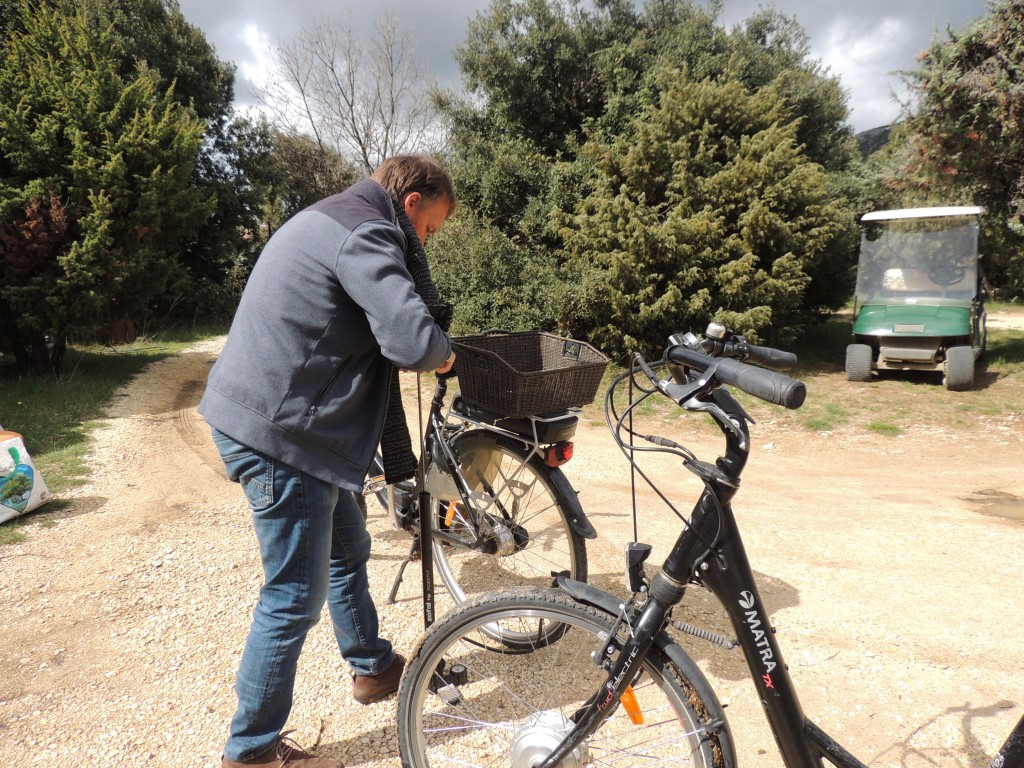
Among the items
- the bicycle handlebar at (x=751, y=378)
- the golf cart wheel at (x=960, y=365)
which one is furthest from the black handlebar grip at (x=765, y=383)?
the golf cart wheel at (x=960, y=365)

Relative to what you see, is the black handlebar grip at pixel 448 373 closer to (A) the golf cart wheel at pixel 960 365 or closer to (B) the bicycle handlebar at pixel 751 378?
(B) the bicycle handlebar at pixel 751 378

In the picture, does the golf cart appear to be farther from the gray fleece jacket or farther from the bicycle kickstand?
→ the gray fleece jacket

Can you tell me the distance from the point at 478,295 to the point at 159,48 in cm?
1253

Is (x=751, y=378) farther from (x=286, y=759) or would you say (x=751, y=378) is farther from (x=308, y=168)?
(x=308, y=168)

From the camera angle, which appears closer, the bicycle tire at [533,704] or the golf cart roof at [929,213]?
the bicycle tire at [533,704]

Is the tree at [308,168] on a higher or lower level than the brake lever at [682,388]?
higher

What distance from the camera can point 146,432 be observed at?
7102mm

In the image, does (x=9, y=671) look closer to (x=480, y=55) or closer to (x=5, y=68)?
(x=5, y=68)

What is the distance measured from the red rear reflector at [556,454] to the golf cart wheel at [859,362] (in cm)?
886

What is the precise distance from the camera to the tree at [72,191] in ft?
26.4

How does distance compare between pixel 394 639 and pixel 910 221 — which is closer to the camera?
pixel 394 639

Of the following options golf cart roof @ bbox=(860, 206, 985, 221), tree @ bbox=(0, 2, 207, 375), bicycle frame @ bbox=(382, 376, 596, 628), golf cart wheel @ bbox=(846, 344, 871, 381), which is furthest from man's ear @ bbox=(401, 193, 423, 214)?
golf cart roof @ bbox=(860, 206, 985, 221)

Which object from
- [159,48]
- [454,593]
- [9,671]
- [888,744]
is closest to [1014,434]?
[888,744]

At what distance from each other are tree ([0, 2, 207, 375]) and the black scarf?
7603mm
